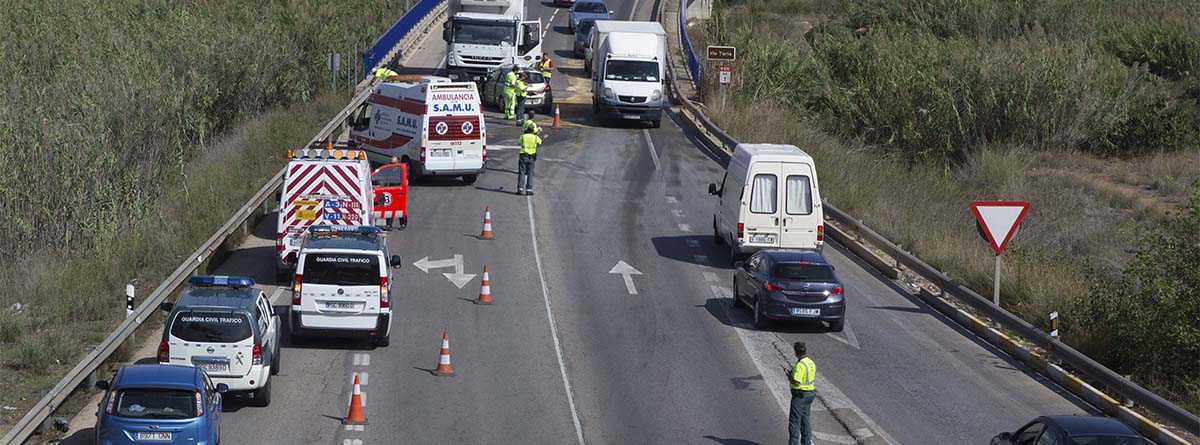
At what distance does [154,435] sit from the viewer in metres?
14.8

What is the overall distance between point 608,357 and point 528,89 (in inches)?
1078

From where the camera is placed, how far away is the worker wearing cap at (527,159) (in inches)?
1335

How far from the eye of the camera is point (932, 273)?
86.8ft

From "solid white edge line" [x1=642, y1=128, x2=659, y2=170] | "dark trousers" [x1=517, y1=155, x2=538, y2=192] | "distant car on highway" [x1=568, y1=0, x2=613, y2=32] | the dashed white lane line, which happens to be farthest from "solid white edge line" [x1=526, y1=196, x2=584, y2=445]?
"distant car on highway" [x1=568, y1=0, x2=613, y2=32]

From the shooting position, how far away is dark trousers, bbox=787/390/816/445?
16.7 meters

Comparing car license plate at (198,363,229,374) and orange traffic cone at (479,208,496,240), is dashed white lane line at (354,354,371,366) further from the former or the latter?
orange traffic cone at (479,208,496,240)

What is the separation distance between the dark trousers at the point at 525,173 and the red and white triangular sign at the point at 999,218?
13898 millimetres

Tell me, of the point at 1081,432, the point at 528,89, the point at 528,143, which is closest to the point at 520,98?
the point at 528,89

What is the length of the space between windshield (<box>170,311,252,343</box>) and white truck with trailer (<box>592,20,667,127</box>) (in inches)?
1118

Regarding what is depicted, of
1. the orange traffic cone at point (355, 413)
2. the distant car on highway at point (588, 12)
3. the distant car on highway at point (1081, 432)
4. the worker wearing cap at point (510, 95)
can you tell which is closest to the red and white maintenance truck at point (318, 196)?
the orange traffic cone at point (355, 413)

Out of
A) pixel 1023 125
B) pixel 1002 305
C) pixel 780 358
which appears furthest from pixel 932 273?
pixel 1023 125

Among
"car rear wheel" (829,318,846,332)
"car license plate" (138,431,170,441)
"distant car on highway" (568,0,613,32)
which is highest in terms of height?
"distant car on highway" (568,0,613,32)

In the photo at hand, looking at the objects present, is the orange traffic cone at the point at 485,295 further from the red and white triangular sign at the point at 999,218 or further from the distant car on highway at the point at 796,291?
the red and white triangular sign at the point at 999,218

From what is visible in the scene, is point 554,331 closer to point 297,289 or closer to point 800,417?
point 297,289
